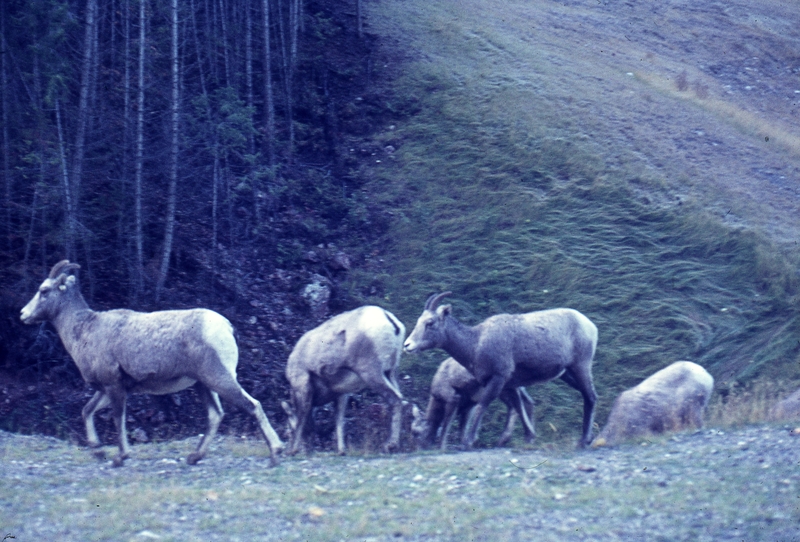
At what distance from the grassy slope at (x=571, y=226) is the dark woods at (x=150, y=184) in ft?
6.35

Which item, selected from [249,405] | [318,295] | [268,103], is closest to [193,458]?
[249,405]

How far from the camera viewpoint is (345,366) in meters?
11.2

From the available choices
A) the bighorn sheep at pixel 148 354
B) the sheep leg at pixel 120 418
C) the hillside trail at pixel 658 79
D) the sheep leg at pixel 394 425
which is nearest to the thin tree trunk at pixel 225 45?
the hillside trail at pixel 658 79

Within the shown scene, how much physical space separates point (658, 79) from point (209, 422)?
20348 mm

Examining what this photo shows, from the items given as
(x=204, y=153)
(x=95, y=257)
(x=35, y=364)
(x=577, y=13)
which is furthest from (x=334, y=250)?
(x=577, y=13)

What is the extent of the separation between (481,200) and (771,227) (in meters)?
6.03

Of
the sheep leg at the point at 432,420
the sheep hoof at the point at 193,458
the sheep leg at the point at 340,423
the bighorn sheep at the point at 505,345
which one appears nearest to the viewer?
the sheep hoof at the point at 193,458

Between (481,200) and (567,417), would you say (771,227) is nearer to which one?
(481,200)

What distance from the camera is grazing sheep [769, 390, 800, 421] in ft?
35.4

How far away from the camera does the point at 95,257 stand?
14.6m

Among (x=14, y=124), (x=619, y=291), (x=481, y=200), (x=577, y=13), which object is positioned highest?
(x=577, y=13)

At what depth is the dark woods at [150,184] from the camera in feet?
Answer: 44.7

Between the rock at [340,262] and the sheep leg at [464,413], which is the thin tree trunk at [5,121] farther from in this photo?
the sheep leg at [464,413]

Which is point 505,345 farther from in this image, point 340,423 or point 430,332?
point 340,423
